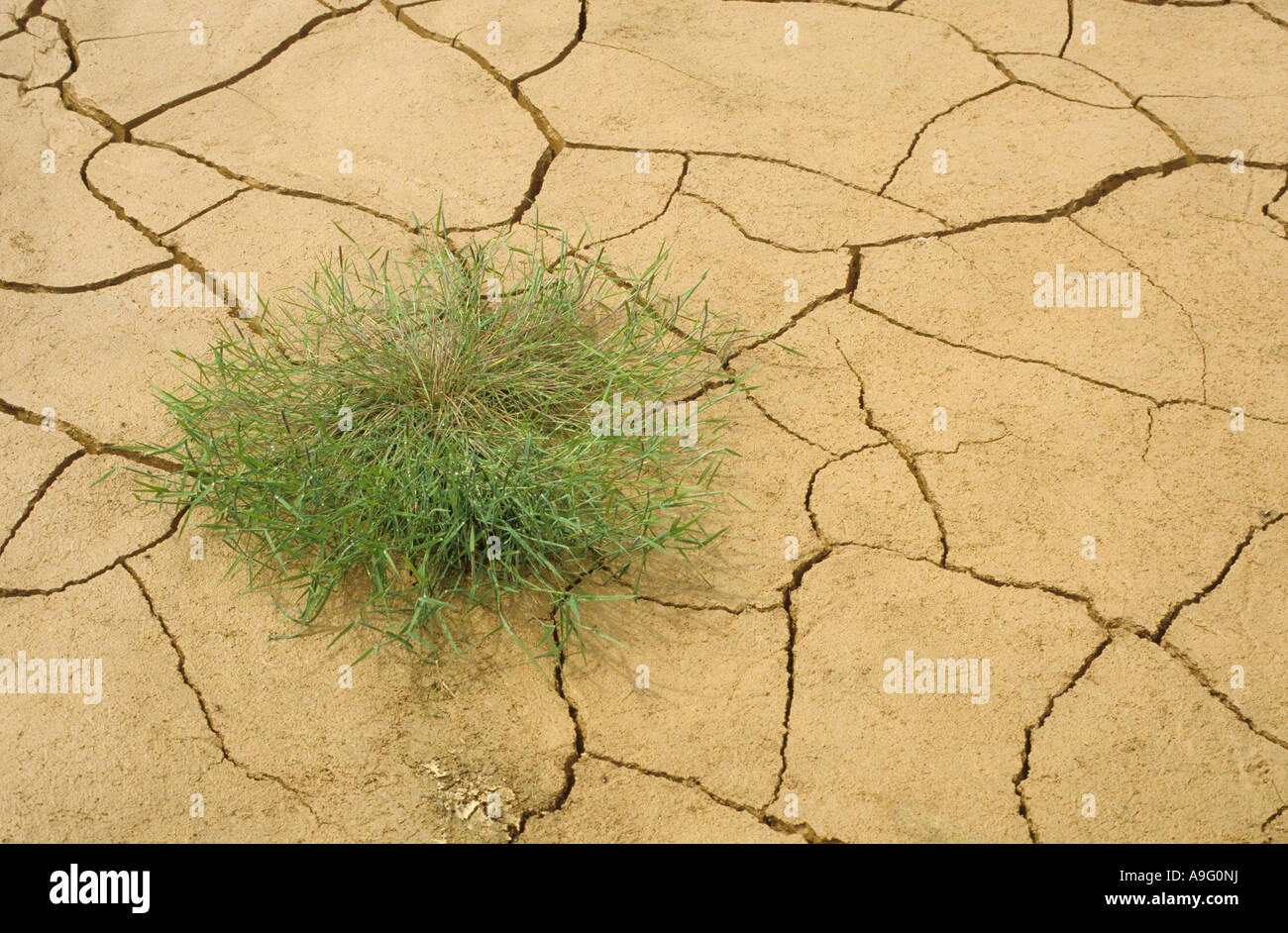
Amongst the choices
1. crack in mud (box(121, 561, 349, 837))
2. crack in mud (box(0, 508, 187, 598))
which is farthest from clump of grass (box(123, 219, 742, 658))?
crack in mud (box(121, 561, 349, 837))

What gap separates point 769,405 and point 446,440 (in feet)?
2.49

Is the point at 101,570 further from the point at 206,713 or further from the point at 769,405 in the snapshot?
the point at 769,405

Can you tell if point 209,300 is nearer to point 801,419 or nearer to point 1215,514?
point 801,419

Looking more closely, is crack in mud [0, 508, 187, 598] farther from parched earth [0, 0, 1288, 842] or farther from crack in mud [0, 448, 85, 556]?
crack in mud [0, 448, 85, 556]

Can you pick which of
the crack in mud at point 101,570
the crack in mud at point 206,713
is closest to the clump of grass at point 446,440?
the crack in mud at point 101,570

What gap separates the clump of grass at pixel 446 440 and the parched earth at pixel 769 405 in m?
0.10

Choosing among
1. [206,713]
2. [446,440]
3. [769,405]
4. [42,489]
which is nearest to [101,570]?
[42,489]

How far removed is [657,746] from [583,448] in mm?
650

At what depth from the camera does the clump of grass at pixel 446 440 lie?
224 centimetres

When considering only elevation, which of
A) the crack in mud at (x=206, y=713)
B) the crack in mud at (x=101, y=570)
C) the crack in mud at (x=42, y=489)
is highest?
the crack in mud at (x=42, y=489)

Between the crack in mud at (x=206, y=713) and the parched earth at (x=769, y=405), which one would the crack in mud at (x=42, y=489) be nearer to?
the parched earth at (x=769, y=405)

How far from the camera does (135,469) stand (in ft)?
8.04

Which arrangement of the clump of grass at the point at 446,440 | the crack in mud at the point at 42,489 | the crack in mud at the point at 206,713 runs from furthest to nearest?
the crack in mud at the point at 42,489 → the clump of grass at the point at 446,440 → the crack in mud at the point at 206,713

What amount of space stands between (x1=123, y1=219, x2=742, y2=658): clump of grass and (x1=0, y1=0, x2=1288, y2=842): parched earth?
0.33 ft
